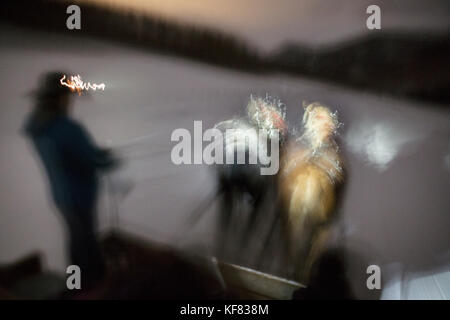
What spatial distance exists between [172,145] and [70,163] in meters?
0.44

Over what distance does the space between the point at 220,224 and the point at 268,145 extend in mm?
401

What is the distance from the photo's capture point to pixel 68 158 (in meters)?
1.18

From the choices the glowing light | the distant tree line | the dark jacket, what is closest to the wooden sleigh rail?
the dark jacket

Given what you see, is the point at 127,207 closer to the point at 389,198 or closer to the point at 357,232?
the point at 357,232

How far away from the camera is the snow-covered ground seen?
1.17 m

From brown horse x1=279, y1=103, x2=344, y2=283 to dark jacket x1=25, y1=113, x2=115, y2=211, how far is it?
2.53 feet

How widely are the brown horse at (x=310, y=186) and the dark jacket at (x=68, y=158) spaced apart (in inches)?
30.4

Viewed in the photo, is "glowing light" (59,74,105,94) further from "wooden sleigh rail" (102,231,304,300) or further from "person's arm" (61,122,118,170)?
"wooden sleigh rail" (102,231,304,300)

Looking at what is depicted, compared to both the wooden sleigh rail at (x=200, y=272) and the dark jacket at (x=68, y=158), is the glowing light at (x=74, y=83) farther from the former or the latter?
the wooden sleigh rail at (x=200, y=272)

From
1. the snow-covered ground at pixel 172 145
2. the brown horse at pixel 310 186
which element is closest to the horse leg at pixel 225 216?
the snow-covered ground at pixel 172 145

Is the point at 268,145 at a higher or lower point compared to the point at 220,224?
higher

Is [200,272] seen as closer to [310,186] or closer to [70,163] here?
[310,186]

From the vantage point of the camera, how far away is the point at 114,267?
121 centimetres
